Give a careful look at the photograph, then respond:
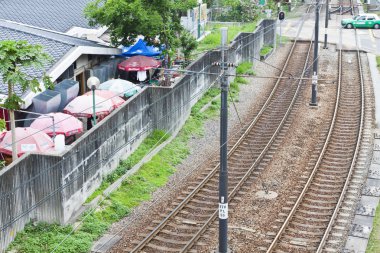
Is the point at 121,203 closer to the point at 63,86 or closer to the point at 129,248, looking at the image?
the point at 129,248

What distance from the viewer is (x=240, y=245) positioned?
1755 centimetres

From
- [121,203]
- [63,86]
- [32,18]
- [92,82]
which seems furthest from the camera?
[32,18]

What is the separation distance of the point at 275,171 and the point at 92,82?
6.82m

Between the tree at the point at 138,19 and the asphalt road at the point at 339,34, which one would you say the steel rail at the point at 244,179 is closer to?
the tree at the point at 138,19

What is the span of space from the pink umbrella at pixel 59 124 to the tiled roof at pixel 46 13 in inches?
437

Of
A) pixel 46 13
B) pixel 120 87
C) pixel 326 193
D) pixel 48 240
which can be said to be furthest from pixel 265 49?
pixel 48 240

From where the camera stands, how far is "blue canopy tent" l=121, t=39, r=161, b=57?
1261 inches

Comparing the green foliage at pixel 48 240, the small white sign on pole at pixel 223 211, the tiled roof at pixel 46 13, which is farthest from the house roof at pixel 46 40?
the small white sign on pole at pixel 223 211

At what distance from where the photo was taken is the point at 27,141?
20.2 m

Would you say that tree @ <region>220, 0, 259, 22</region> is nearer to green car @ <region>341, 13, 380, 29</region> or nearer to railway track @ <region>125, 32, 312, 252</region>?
green car @ <region>341, 13, 380, 29</region>

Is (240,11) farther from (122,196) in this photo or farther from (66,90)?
(122,196)

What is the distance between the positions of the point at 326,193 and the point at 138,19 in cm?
1212

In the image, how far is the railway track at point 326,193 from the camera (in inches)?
696

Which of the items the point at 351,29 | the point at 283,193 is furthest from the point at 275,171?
the point at 351,29
